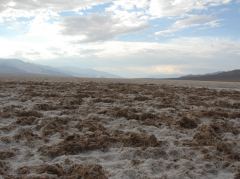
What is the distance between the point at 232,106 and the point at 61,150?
12.5m

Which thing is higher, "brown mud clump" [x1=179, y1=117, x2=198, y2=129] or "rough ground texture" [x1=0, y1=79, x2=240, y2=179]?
"brown mud clump" [x1=179, y1=117, x2=198, y2=129]

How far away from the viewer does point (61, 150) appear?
A: 1077cm

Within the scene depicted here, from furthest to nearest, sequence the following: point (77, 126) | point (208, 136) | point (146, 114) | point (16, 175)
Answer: point (146, 114), point (77, 126), point (208, 136), point (16, 175)

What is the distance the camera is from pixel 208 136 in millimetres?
12617

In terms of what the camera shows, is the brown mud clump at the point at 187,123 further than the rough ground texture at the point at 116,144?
Yes

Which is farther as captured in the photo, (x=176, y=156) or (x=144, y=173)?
(x=176, y=156)

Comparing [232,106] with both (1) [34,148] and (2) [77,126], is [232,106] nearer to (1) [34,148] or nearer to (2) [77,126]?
(2) [77,126]

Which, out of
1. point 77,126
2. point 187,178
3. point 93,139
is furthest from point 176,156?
point 77,126

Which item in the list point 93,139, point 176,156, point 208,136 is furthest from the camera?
point 208,136

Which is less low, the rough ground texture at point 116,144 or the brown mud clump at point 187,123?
the brown mud clump at point 187,123

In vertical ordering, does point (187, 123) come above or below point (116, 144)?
above

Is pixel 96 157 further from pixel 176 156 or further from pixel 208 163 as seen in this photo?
pixel 208 163

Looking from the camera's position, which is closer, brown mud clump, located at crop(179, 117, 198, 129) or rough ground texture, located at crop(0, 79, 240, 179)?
rough ground texture, located at crop(0, 79, 240, 179)

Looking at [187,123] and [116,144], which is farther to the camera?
[187,123]
